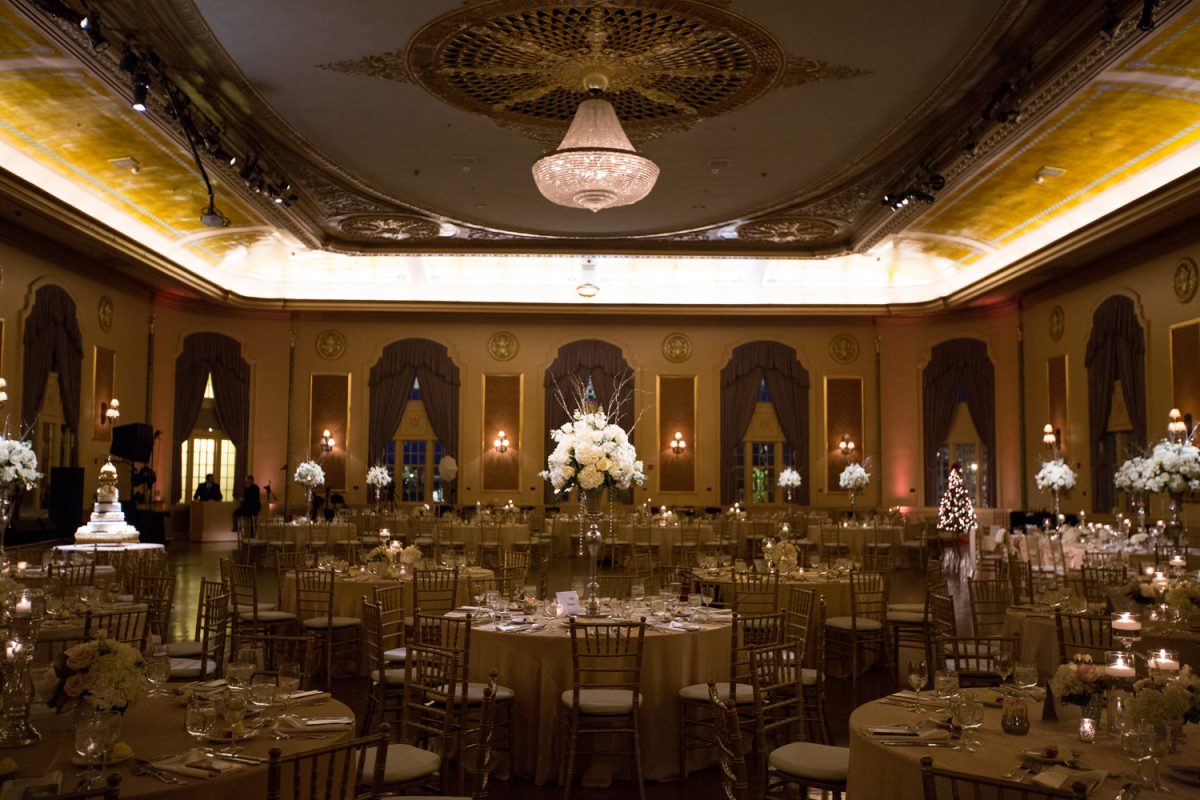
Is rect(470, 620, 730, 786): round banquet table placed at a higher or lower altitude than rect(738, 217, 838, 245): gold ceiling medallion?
lower

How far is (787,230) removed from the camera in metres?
15.6

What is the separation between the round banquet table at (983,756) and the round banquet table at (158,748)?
1.78 meters

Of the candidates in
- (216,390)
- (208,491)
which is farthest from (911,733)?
(216,390)

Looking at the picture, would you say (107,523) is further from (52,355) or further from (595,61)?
(595,61)

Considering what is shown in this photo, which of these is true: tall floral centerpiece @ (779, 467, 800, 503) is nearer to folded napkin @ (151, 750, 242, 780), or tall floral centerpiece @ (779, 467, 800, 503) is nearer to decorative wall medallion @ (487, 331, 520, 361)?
decorative wall medallion @ (487, 331, 520, 361)

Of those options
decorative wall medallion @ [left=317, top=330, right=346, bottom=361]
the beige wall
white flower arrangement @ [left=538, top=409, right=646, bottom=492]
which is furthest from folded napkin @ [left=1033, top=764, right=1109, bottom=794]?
decorative wall medallion @ [left=317, top=330, right=346, bottom=361]

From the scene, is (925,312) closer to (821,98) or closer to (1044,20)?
(821,98)

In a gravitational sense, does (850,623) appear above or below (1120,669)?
below

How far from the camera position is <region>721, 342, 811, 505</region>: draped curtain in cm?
2050

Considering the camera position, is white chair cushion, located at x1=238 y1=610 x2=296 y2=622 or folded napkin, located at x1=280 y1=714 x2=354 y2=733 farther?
white chair cushion, located at x1=238 y1=610 x2=296 y2=622

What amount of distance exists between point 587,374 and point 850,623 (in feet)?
43.1

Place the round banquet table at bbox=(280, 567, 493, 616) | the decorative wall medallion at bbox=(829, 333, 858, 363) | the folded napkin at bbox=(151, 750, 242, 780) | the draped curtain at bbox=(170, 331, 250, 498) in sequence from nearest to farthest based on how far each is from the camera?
1. the folded napkin at bbox=(151, 750, 242, 780)
2. the round banquet table at bbox=(280, 567, 493, 616)
3. the draped curtain at bbox=(170, 331, 250, 498)
4. the decorative wall medallion at bbox=(829, 333, 858, 363)

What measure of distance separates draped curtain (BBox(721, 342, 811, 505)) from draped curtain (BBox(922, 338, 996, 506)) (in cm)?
237

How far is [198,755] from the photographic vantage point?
10.2ft
